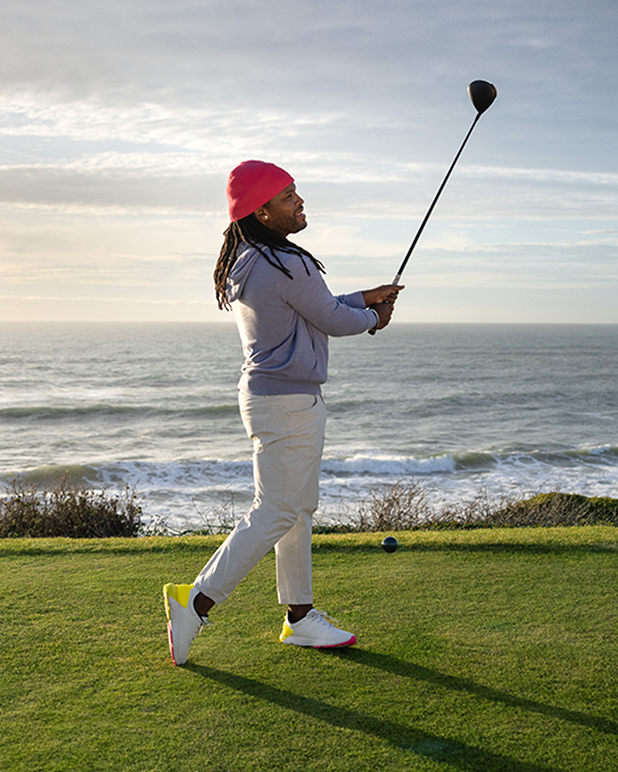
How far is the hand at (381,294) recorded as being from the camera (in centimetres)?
311

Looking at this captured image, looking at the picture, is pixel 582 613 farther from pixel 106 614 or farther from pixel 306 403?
pixel 106 614

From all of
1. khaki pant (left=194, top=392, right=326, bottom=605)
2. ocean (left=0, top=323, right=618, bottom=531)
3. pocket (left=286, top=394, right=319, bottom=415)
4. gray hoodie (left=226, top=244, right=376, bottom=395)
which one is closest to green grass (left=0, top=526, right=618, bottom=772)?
khaki pant (left=194, top=392, right=326, bottom=605)

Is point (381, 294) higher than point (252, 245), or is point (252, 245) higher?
point (252, 245)

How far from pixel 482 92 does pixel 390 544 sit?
2.72m

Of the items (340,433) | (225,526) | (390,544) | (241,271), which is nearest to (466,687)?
(241,271)

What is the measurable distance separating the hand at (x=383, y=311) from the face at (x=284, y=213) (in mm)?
481

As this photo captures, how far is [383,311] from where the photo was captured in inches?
122

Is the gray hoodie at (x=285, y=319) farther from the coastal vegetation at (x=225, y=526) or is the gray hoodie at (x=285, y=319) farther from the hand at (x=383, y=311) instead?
the coastal vegetation at (x=225, y=526)

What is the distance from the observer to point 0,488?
1552cm

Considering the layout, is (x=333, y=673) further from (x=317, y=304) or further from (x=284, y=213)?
(x=284, y=213)

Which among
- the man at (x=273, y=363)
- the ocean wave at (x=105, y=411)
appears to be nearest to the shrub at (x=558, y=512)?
the man at (x=273, y=363)

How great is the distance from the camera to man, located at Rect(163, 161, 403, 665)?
112 inches

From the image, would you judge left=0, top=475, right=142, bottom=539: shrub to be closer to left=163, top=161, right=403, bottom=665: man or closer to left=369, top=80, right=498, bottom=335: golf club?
left=163, top=161, right=403, bottom=665: man

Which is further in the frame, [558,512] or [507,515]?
[507,515]
